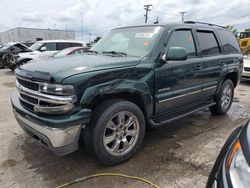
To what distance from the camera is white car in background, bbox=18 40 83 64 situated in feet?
39.5

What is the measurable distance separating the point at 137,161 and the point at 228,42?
354 cm

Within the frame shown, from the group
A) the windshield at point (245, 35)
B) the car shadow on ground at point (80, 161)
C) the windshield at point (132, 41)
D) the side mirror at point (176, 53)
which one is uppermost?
the windshield at point (245, 35)

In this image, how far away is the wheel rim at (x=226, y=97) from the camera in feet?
17.0

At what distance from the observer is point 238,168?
4.91 feet

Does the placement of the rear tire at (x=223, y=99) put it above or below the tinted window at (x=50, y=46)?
below

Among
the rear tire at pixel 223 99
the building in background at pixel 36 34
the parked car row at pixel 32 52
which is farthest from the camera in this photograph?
the building in background at pixel 36 34

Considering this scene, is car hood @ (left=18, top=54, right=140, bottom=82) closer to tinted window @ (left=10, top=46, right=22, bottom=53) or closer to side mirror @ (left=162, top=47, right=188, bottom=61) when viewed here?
side mirror @ (left=162, top=47, right=188, bottom=61)

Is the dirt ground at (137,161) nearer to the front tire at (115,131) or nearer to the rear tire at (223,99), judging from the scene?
the front tire at (115,131)

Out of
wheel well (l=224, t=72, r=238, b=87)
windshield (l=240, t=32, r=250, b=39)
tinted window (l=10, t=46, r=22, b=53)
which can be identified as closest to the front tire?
wheel well (l=224, t=72, r=238, b=87)

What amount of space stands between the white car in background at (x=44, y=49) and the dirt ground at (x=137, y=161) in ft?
27.0

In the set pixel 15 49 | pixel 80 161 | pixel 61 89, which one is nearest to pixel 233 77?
pixel 80 161

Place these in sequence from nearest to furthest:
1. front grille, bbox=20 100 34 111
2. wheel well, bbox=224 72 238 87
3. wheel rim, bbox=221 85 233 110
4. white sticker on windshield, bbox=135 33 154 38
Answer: front grille, bbox=20 100 34 111 → white sticker on windshield, bbox=135 33 154 38 → wheel rim, bbox=221 85 233 110 → wheel well, bbox=224 72 238 87

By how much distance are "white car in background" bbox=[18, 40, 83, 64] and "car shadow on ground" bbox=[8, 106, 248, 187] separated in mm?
8866

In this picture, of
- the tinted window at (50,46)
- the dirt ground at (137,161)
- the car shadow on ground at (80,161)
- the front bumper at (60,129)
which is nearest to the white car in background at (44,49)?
the tinted window at (50,46)
